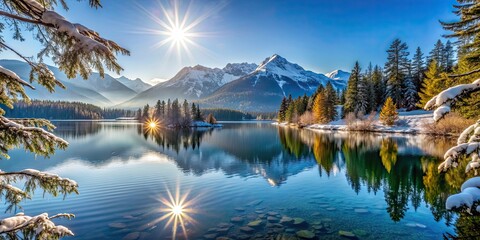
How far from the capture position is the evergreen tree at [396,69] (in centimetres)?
7781

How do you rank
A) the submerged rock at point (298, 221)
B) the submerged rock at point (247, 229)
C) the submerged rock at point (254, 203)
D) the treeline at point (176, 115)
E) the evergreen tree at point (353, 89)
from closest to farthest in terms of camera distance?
the submerged rock at point (247, 229) → the submerged rock at point (298, 221) → the submerged rock at point (254, 203) → the evergreen tree at point (353, 89) → the treeline at point (176, 115)

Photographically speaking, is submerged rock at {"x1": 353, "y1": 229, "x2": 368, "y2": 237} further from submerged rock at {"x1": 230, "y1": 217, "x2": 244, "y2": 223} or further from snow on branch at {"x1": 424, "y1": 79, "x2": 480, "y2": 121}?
snow on branch at {"x1": 424, "y1": 79, "x2": 480, "y2": 121}

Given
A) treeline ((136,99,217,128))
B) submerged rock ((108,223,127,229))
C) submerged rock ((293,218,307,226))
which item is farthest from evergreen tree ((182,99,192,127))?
submerged rock ((293,218,307,226))

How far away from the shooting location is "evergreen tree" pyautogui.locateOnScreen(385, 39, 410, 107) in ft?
255

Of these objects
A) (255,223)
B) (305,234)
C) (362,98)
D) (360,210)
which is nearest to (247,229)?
(255,223)

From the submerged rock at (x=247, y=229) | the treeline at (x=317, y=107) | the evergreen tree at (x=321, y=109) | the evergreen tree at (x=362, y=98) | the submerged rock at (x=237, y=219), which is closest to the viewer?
the submerged rock at (x=247, y=229)

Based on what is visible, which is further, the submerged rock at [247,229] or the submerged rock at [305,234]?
the submerged rock at [247,229]

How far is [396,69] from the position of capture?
3068 inches

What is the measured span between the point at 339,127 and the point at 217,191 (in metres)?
70.6

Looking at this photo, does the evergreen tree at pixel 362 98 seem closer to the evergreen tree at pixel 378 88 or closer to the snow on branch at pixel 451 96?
the evergreen tree at pixel 378 88

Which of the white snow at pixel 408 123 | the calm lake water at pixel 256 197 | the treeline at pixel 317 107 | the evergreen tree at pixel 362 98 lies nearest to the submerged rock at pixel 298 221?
the calm lake water at pixel 256 197

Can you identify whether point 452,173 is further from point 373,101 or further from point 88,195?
point 373,101

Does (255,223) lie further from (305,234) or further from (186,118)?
(186,118)

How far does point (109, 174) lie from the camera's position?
25516mm
